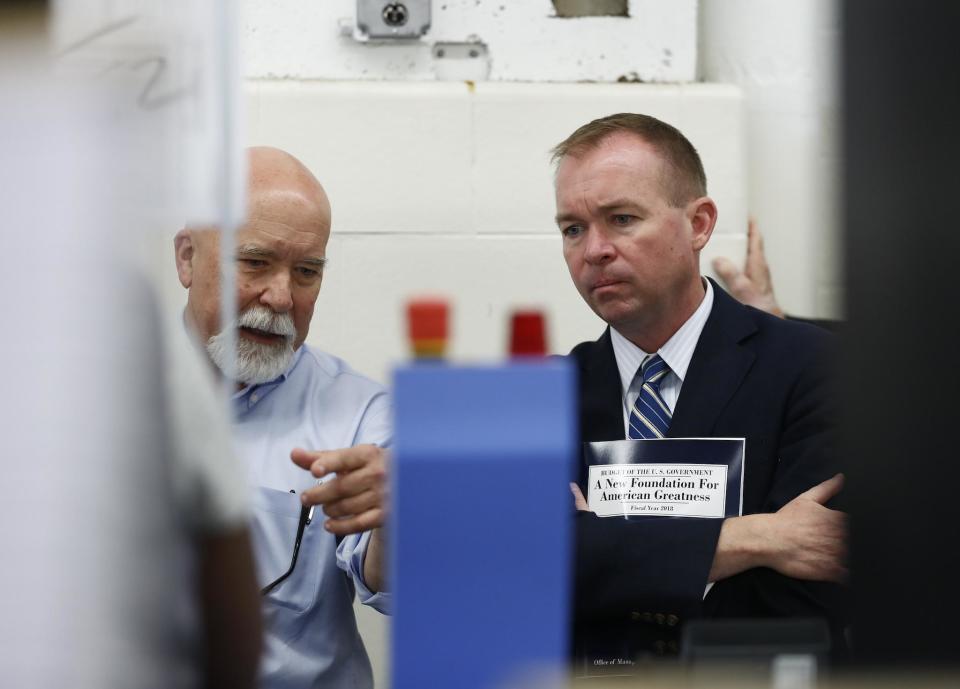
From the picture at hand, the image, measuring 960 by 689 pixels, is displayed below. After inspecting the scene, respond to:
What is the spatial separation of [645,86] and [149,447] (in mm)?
2000

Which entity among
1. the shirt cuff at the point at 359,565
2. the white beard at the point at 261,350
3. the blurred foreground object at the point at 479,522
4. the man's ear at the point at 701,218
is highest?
the man's ear at the point at 701,218

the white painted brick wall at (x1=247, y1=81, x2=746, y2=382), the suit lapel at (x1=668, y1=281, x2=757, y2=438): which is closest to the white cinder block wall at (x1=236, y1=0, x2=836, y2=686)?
the white painted brick wall at (x1=247, y1=81, x2=746, y2=382)

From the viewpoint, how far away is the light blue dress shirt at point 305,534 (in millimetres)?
1611

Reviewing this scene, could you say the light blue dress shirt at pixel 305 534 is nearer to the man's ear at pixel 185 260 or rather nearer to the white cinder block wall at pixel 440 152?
the man's ear at pixel 185 260

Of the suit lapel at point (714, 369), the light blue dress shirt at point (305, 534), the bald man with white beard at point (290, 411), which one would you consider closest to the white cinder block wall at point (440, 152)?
the bald man with white beard at point (290, 411)

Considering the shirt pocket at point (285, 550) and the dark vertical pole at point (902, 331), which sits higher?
the dark vertical pole at point (902, 331)

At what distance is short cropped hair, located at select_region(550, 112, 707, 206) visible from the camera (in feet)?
6.24

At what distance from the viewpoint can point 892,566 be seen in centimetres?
64

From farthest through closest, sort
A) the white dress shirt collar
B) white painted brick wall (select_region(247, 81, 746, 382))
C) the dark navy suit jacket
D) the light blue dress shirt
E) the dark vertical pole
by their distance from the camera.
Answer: white painted brick wall (select_region(247, 81, 746, 382)) < the white dress shirt collar < the light blue dress shirt < the dark navy suit jacket < the dark vertical pole

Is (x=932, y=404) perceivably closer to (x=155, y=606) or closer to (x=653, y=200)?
(x=155, y=606)

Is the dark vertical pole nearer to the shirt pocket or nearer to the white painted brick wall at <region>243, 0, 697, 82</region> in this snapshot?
the shirt pocket

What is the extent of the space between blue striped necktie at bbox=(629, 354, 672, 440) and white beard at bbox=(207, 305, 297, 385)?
0.55 metres

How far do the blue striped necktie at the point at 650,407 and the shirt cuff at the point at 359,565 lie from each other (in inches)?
16.2

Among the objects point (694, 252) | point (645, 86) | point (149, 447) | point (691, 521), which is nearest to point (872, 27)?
point (149, 447)
